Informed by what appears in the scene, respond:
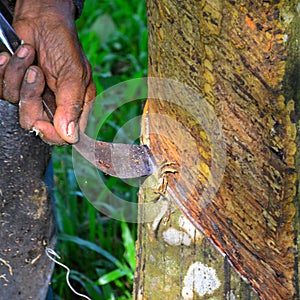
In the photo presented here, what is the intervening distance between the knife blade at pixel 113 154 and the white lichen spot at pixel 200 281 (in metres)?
0.22

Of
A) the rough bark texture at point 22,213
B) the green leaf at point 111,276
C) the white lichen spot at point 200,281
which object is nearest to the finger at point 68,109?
the rough bark texture at point 22,213

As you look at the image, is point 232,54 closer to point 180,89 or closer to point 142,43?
point 180,89

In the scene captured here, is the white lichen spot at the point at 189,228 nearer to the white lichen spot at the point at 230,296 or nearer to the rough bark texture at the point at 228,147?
the rough bark texture at the point at 228,147

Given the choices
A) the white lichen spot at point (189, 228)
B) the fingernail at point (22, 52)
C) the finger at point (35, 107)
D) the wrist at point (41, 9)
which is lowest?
the white lichen spot at point (189, 228)

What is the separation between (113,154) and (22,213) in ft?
1.41

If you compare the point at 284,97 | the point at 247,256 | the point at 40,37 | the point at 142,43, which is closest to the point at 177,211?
the point at 247,256

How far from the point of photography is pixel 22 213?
1605 millimetres

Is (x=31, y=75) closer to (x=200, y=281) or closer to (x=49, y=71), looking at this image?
(x=49, y=71)

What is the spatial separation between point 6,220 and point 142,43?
67.5 inches

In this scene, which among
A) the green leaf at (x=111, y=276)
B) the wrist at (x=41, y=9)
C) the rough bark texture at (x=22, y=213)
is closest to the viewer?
the wrist at (x=41, y=9)

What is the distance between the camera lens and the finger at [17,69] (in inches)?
50.7

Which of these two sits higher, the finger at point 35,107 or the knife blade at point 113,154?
the finger at point 35,107

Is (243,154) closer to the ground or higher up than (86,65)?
closer to the ground

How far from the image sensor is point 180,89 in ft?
3.80
